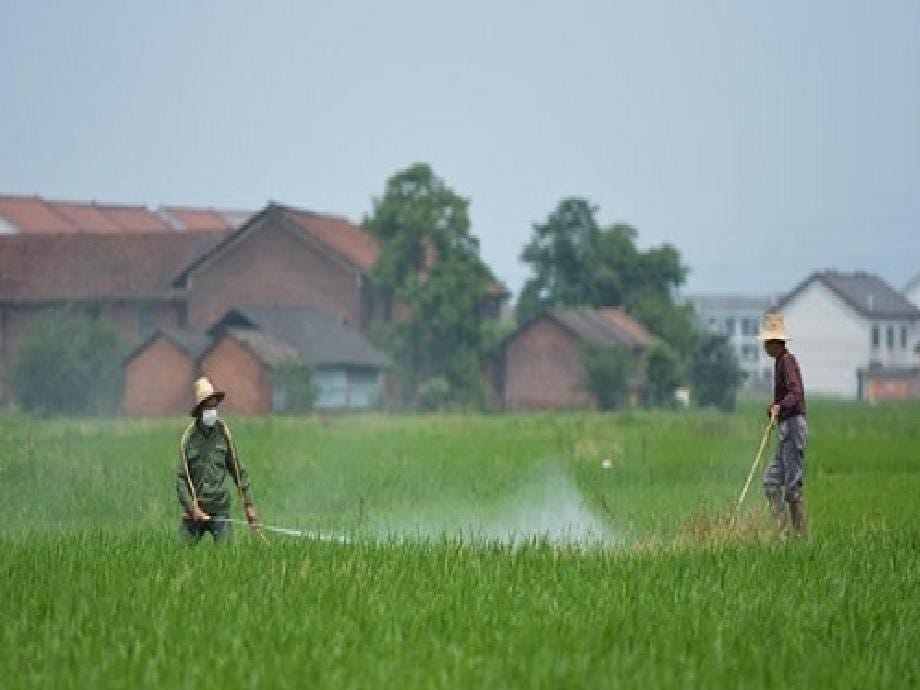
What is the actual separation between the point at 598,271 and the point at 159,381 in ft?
61.8

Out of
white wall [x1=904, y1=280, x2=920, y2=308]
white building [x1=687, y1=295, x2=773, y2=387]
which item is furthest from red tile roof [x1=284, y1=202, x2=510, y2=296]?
white building [x1=687, y1=295, x2=773, y2=387]

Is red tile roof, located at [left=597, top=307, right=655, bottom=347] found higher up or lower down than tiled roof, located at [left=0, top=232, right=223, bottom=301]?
lower down

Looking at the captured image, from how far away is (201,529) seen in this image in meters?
13.7

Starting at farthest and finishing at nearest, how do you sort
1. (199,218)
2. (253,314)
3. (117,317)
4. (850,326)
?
(199,218), (850,326), (117,317), (253,314)

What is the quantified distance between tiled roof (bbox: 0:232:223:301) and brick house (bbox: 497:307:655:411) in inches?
390

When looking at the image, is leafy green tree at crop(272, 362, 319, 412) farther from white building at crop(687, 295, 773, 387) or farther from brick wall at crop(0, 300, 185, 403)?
white building at crop(687, 295, 773, 387)

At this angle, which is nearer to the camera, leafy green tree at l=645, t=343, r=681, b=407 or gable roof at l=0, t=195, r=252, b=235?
leafy green tree at l=645, t=343, r=681, b=407

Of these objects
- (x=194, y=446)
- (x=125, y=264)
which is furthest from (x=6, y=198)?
(x=194, y=446)

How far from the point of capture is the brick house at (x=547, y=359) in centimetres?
6222

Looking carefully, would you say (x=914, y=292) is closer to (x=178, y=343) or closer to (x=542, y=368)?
(x=542, y=368)

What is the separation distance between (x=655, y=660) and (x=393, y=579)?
2747 millimetres

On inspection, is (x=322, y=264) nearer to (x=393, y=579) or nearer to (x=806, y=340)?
(x=806, y=340)

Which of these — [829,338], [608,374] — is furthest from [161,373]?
[829,338]

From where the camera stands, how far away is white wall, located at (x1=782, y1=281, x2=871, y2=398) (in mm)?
81062
